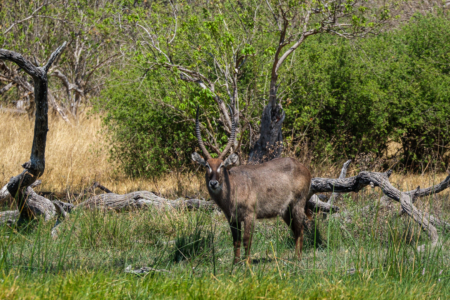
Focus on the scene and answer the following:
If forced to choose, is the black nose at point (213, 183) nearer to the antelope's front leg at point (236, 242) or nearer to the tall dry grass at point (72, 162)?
the antelope's front leg at point (236, 242)

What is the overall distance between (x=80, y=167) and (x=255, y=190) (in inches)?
282

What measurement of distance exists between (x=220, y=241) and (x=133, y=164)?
19.7 ft

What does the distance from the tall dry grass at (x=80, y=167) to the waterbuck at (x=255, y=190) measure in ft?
8.35

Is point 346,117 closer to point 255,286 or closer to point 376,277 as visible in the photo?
point 376,277

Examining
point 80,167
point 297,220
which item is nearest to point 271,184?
point 297,220

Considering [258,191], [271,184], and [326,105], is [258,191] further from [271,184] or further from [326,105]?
[326,105]

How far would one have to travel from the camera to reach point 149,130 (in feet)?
38.0

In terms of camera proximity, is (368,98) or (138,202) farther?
(368,98)

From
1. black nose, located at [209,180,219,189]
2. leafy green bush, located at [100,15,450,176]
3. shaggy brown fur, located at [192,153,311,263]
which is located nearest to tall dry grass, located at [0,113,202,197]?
leafy green bush, located at [100,15,450,176]

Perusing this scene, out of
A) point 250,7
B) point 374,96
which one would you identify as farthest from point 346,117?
point 250,7

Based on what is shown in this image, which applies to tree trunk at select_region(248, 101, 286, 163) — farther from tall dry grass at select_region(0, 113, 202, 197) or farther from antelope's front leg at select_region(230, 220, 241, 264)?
antelope's front leg at select_region(230, 220, 241, 264)

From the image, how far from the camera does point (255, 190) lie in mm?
6250

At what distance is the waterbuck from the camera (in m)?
5.96

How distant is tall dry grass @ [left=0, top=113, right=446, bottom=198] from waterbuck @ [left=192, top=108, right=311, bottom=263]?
2.54 metres
